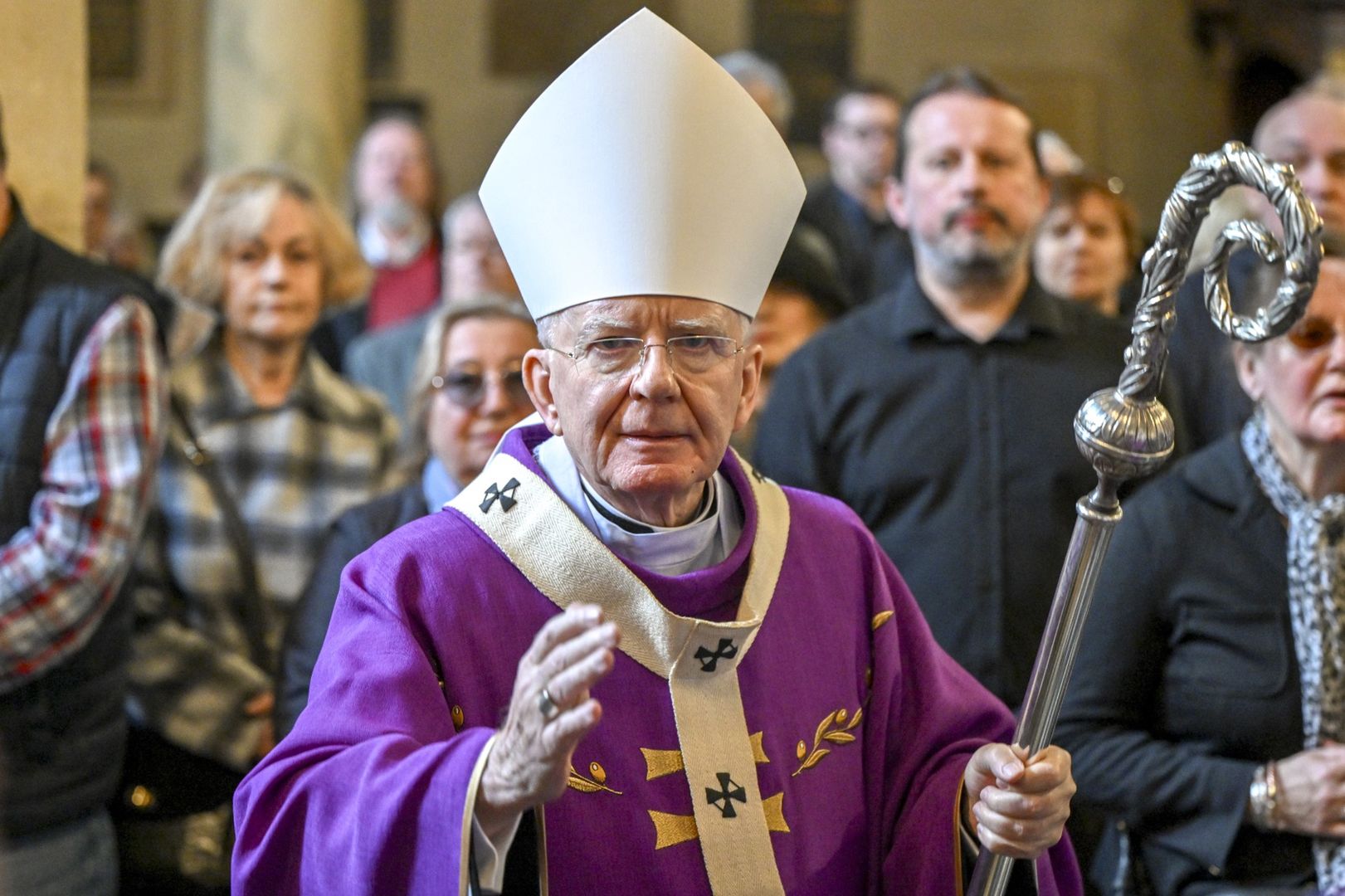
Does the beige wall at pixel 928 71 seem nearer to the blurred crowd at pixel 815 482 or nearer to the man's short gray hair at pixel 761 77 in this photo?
the man's short gray hair at pixel 761 77

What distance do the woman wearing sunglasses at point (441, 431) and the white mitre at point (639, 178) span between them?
104cm

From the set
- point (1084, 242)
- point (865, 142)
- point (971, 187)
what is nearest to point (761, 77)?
point (865, 142)

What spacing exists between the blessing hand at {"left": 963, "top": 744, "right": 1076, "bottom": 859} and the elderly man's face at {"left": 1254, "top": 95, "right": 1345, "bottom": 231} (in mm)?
3033

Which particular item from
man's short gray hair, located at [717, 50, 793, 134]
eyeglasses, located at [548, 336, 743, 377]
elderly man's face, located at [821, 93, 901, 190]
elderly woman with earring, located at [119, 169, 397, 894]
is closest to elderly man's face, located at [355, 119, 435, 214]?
man's short gray hair, located at [717, 50, 793, 134]

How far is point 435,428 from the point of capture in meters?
4.04

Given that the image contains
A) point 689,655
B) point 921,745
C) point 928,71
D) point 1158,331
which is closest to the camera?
point 1158,331

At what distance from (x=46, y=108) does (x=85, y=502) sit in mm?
1204

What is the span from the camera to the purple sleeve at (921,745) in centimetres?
271

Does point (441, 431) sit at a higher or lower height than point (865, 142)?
lower

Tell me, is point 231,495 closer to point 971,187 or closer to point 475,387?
point 475,387

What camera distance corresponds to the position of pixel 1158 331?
88.9 inches

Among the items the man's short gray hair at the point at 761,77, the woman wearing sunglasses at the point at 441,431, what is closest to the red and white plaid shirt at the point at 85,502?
the woman wearing sunglasses at the point at 441,431

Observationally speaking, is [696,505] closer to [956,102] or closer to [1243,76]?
[956,102]

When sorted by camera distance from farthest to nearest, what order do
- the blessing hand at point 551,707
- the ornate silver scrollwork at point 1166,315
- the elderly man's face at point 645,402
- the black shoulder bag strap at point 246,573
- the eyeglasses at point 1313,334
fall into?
the black shoulder bag strap at point 246,573 → the eyeglasses at point 1313,334 → the elderly man's face at point 645,402 → the ornate silver scrollwork at point 1166,315 → the blessing hand at point 551,707
